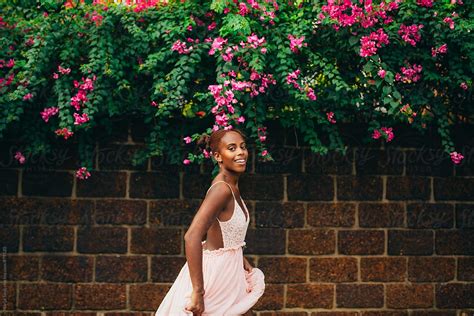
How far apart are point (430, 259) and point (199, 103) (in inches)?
91.2

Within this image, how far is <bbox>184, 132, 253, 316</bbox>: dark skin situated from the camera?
428 cm

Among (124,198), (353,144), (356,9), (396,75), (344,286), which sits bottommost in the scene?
(344,286)

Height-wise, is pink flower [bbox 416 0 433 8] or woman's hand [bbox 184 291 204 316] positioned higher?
pink flower [bbox 416 0 433 8]

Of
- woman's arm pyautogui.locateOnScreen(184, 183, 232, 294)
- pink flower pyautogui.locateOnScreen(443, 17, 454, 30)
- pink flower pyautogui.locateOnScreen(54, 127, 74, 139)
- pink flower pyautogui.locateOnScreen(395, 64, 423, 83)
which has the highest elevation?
pink flower pyautogui.locateOnScreen(443, 17, 454, 30)

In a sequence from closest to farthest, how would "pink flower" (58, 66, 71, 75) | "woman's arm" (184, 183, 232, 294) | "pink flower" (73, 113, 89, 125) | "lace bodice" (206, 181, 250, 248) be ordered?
"woman's arm" (184, 183, 232, 294) < "lace bodice" (206, 181, 250, 248) < "pink flower" (73, 113, 89, 125) < "pink flower" (58, 66, 71, 75)

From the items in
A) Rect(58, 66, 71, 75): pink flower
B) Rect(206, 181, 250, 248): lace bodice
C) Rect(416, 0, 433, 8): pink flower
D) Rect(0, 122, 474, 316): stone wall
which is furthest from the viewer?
Rect(0, 122, 474, 316): stone wall

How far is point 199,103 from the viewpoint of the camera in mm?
6070

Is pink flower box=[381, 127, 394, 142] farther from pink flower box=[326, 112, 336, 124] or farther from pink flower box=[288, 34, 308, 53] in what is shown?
pink flower box=[288, 34, 308, 53]

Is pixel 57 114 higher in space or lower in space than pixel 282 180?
higher

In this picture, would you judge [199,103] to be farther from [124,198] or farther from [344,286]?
[344,286]

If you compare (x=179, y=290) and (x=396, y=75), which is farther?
(x=396, y=75)

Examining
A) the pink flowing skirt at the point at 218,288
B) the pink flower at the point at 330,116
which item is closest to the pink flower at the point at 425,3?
the pink flower at the point at 330,116

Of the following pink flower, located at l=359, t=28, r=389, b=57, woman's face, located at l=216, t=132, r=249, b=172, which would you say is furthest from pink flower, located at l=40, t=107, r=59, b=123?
pink flower, located at l=359, t=28, r=389, b=57

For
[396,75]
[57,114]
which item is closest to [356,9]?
[396,75]
